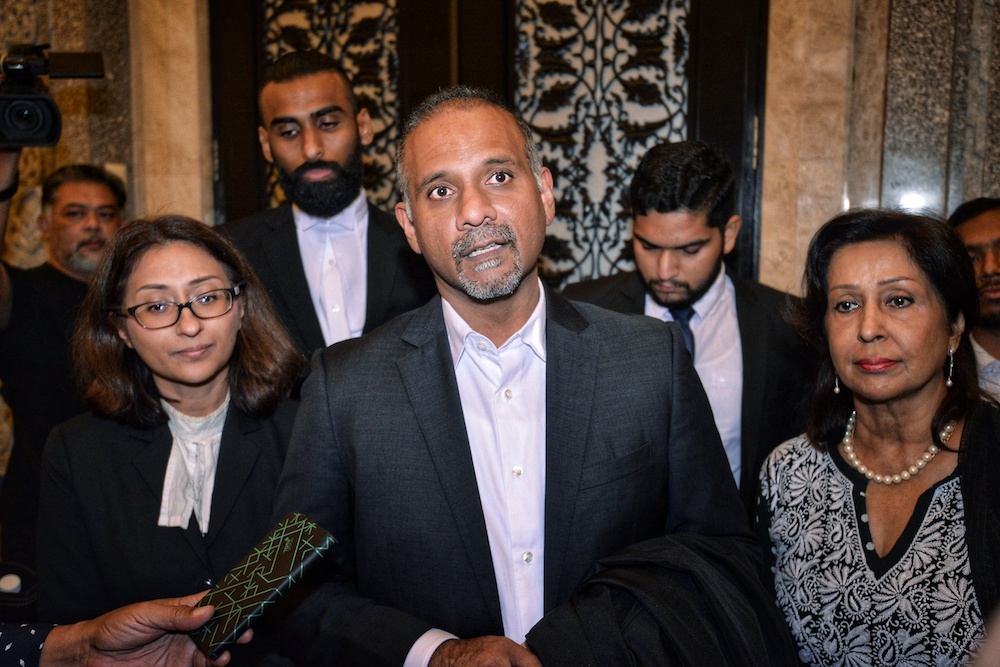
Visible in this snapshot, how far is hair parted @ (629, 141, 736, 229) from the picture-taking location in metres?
3.16

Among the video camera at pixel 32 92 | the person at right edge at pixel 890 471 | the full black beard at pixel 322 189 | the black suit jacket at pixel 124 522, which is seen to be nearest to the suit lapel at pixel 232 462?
the black suit jacket at pixel 124 522

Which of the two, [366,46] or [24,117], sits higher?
[366,46]

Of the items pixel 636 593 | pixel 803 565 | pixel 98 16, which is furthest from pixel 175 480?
pixel 98 16

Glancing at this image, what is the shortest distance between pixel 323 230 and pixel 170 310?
1.26 metres

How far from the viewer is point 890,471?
224cm

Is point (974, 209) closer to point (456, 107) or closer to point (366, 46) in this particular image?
point (456, 107)

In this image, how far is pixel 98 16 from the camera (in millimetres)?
4789

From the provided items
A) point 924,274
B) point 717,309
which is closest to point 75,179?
point 717,309

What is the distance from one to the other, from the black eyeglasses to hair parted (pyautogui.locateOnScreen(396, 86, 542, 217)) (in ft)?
2.22

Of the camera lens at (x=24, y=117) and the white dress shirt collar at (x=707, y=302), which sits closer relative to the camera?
the camera lens at (x=24, y=117)

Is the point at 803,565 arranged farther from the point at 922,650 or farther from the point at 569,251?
the point at 569,251

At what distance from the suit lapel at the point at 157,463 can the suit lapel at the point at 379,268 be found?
3.57 ft

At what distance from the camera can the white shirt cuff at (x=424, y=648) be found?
5.64ft

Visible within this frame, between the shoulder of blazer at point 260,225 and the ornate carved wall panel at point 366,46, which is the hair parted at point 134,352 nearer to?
the shoulder of blazer at point 260,225
